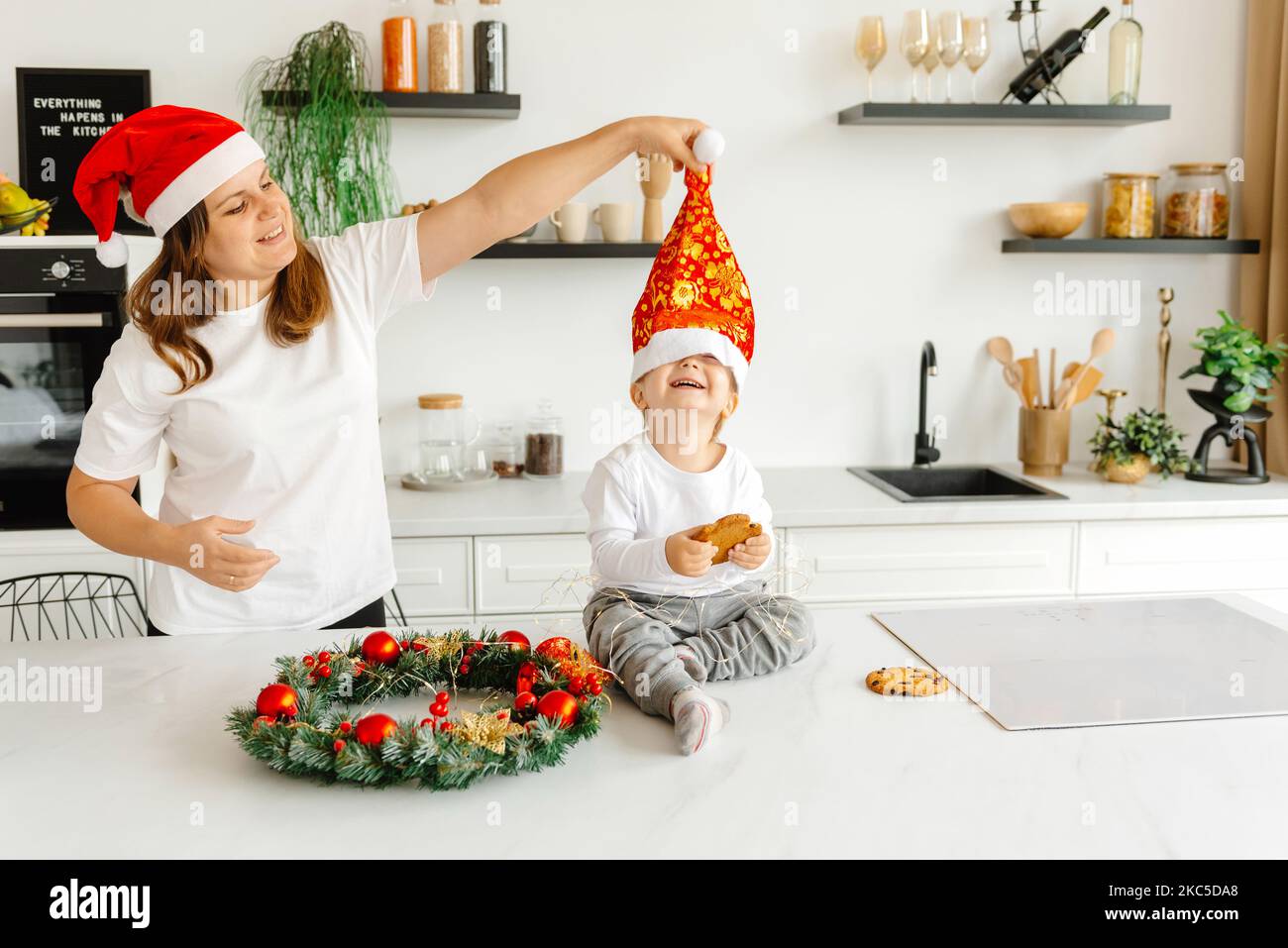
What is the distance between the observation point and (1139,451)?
3203 millimetres

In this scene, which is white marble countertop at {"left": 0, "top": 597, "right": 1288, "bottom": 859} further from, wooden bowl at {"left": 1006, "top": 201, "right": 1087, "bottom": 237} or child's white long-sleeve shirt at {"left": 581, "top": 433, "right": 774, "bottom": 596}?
wooden bowl at {"left": 1006, "top": 201, "right": 1087, "bottom": 237}

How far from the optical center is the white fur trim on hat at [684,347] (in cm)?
158

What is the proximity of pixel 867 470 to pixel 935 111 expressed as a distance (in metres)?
1.00

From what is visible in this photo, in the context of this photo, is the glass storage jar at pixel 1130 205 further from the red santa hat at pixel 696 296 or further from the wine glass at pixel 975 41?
the red santa hat at pixel 696 296

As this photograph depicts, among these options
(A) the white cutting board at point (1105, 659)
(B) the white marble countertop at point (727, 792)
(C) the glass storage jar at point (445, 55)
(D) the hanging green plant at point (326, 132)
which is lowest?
(B) the white marble countertop at point (727, 792)

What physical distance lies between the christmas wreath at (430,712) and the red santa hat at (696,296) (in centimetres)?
44

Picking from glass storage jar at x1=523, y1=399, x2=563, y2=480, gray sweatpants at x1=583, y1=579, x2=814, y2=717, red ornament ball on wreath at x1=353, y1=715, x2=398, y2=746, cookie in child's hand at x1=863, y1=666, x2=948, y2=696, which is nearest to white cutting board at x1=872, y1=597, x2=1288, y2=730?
cookie in child's hand at x1=863, y1=666, x2=948, y2=696

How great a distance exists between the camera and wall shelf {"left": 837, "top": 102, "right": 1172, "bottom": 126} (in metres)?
3.11

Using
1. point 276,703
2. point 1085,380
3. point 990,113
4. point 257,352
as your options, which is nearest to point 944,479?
point 1085,380

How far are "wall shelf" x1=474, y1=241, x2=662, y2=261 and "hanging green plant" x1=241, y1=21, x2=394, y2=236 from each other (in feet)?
1.06

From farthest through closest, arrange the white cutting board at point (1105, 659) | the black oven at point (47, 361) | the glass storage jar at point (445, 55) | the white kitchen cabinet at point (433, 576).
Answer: the glass storage jar at point (445, 55), the white kitchen cabinet at point (433, 576), the black oven at point (47, 361), the white cutting board at point (1105, 659)

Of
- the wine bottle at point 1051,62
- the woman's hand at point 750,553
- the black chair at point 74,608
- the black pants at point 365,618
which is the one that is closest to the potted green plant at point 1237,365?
the wine bottle at point 1051,62

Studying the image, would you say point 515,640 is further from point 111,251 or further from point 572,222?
point 572,222

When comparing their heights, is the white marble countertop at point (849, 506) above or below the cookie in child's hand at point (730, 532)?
below
